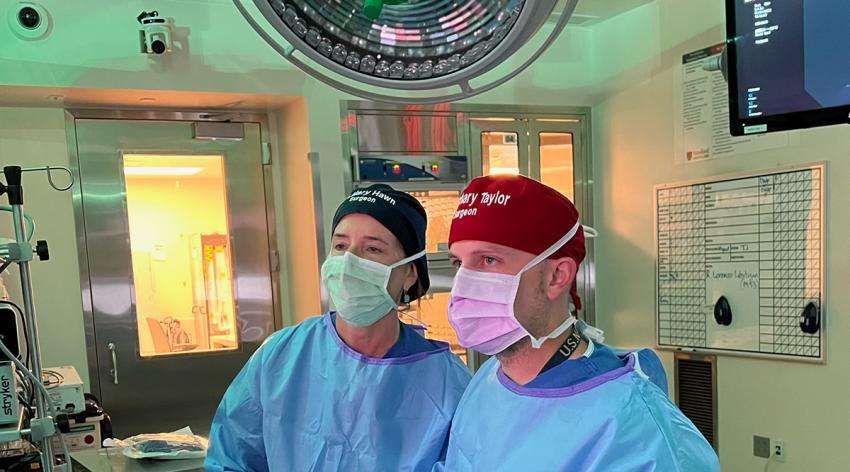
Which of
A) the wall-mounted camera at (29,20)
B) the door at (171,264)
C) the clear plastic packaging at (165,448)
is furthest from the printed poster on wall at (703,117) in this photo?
the wall-mounted camera at (29,20)

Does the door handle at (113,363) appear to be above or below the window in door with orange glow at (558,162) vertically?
below

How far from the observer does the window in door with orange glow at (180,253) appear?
3.23m

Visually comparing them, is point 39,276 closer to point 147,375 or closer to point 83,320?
point 83,320

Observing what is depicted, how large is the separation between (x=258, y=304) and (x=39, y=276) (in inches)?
40.8

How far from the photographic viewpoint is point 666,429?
1.05 metres

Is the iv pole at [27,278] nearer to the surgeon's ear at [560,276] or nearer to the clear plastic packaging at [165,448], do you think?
the clear plastic packaging at [165,448]

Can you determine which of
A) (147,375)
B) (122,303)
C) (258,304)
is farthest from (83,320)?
(258,304)

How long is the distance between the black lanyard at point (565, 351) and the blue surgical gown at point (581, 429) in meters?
0.06

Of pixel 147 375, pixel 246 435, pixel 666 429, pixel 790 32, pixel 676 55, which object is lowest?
pixel 147 375

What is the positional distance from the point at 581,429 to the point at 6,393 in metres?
1.48

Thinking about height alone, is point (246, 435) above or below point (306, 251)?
below

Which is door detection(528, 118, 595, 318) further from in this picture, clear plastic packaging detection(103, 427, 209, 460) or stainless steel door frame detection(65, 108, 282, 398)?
clear plastic packaging detection(103, 427, 209, 460)

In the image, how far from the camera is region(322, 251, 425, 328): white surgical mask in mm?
1595

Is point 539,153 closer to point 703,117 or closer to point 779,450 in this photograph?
point 703,117
